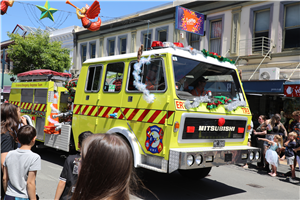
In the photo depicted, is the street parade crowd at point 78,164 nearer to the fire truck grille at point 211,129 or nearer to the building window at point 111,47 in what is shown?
the fire truck grille at point 211,129

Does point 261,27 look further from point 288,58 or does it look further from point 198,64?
point 198,64

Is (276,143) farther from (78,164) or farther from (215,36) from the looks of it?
(215,36)

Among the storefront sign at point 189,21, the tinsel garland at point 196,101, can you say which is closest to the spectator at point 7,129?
the tinsel garland at point 196,101

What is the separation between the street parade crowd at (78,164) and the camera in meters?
1.39

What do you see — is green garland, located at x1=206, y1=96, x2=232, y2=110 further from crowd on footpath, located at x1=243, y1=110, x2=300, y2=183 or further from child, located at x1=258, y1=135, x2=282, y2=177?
child, located at x1=258, y1=135, x2=282, y2=177

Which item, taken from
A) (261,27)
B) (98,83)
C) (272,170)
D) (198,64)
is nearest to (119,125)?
(98,83)

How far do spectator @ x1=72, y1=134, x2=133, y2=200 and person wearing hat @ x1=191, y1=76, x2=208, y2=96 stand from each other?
14.1 feet

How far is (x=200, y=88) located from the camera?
5797 millimetres

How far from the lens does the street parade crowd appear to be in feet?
4.55

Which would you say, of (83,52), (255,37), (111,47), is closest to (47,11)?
(255,37)

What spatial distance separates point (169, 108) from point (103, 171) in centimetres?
366

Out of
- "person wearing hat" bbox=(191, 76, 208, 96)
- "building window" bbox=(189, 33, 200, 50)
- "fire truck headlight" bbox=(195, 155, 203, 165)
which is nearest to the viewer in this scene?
"fire truck headlight" bbox=(195, 155, 203, 165)

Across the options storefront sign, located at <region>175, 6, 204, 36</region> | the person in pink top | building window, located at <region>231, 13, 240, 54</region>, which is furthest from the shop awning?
the person in pink top

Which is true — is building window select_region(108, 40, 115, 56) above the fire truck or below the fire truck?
above
